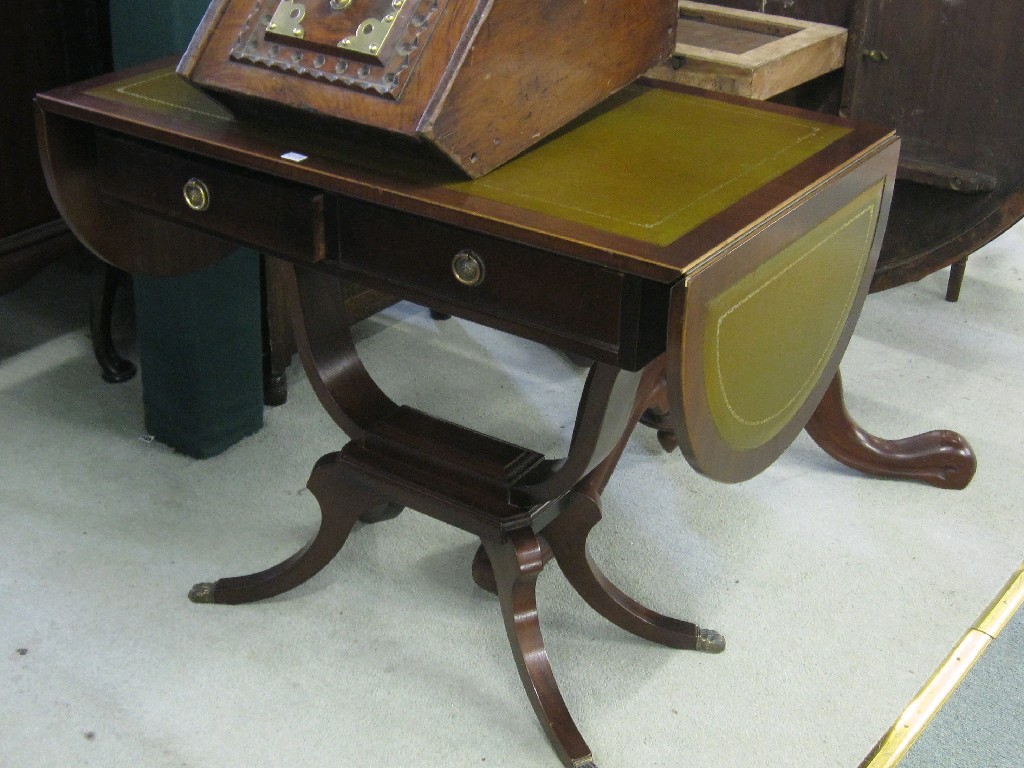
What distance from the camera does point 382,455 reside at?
1.84 m

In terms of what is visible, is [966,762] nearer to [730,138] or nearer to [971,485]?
[971,485]

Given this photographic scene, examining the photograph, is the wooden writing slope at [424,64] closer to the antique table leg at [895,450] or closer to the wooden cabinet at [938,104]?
the wooden cabinet at [938,104]

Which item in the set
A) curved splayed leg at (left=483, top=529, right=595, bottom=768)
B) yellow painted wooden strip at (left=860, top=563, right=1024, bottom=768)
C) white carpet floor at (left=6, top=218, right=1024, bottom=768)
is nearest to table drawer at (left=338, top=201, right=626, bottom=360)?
curved splayed leg at (left=483, top=529, right=595, bottom=768)

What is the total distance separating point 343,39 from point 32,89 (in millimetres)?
1273

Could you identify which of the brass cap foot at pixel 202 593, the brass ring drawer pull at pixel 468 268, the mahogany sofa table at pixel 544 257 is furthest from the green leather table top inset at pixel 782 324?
the brass cap foot at pixel 202 593

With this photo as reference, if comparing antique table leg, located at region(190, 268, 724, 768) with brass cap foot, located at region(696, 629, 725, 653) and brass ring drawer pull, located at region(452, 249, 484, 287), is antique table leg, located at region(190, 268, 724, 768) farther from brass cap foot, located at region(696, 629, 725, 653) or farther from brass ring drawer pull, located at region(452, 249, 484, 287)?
brass ring drawer pull, located at region(452, 249, 484, 287)

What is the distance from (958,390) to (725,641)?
109cm

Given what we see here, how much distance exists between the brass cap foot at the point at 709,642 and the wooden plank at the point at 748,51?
2.71 ft

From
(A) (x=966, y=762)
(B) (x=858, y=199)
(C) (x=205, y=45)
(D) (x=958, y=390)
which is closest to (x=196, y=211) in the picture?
(C) (x=205, y=45)

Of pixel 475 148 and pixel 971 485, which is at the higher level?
pixel 475 148

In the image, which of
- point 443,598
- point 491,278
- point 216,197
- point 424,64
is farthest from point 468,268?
point 443,598

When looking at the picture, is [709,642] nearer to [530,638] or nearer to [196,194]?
[530,638]

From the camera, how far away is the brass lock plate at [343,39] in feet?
4.57

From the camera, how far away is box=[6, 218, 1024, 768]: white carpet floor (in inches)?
69.6
